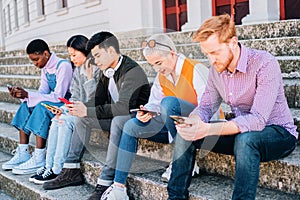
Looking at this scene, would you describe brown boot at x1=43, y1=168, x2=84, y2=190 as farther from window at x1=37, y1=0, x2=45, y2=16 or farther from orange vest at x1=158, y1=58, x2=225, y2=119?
window at x1=37, y1=0, x2=45, y2=16

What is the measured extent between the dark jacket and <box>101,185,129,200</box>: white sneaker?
0.53 metres

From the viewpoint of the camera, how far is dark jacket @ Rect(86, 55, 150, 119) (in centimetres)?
310

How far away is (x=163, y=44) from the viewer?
2.81 m

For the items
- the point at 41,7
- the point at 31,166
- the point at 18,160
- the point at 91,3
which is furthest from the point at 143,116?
the point at 41,7

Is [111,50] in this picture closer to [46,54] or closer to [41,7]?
[46,54]

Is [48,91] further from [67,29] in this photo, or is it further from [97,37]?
[67,29]

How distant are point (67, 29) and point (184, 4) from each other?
14.3 feet

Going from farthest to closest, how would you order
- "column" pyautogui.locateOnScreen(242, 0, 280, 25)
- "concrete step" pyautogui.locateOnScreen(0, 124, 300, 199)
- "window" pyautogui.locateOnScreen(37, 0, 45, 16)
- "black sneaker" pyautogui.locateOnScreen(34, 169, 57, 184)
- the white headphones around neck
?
"window" pyautogui.locateOnScreen(37, 0, 45, 16)
"column" pyautogui.locateOnScreen(242, 0, 280, 25)
"black sneaker" pyautogui.locateOnScreen(34, 169, 57, 184)
the white headphones around neck
"concrete step" pyautogui.locateOnScreen(0, 124, 300, 199)

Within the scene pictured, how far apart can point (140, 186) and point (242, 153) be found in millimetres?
1013

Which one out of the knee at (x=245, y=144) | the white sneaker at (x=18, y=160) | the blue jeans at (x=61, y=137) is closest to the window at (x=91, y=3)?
the white sneaker at (x=18, y=160)

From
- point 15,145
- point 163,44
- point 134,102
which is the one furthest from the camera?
point 15,145

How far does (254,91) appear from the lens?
232 centimetres

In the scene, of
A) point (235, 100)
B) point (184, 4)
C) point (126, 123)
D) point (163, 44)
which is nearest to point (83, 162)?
point (126, 123)

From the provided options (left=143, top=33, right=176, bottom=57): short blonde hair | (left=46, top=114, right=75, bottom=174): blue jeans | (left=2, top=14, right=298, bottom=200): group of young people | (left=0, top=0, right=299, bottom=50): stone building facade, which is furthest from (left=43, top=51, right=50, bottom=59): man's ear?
(left=143, top=33, right=176, bottom=57): short blonde hair
